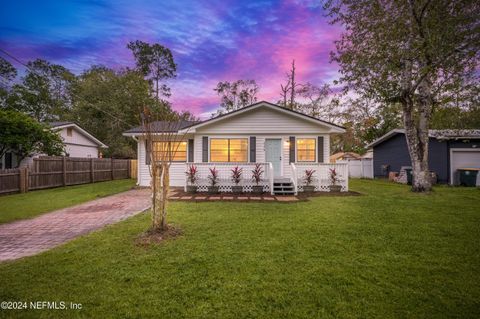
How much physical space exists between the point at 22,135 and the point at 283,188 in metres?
Result: 14.6

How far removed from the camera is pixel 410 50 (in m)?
9.03

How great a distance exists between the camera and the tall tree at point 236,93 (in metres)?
29.2

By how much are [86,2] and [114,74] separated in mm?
17667

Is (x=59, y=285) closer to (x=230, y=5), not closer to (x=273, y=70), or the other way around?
(x=230, y=5)

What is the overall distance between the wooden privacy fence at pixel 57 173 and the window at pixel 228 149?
9459 millimetres

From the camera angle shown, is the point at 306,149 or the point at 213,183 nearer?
the point at 213,183

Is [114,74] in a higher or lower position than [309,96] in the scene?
higher

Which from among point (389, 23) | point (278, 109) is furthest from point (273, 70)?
point (389, 23)

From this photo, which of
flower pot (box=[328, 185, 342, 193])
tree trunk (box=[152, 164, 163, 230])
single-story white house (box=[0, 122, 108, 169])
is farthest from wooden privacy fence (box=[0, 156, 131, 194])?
flower pot (box=[328, 185, 342, 193])

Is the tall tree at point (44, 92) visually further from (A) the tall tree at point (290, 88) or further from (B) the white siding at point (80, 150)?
(A) the tall tree at point (290, 88)

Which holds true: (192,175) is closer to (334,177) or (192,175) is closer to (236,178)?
(236,178)

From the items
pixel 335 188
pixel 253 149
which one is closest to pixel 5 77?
pixel 253 149

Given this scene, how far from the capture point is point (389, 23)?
9461 millimetres

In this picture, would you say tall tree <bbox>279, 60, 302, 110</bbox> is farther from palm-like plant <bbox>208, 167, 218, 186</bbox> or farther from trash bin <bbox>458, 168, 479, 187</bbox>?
palm-like plant <bbox>208, 167, 218, 186</bbox>
